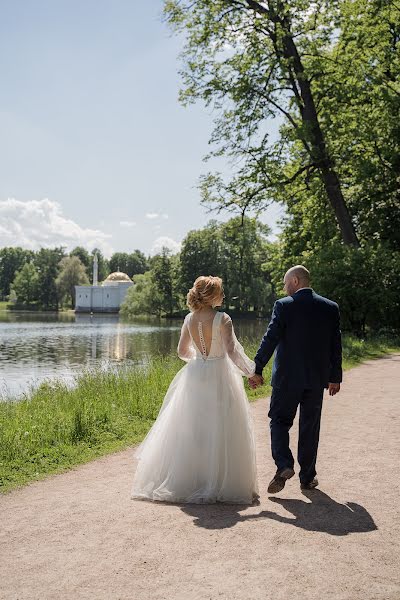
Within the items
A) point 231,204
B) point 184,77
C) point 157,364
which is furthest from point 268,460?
point 184,77

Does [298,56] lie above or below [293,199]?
above

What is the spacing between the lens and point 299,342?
215 inches

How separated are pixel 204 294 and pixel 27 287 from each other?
125199 millimetres

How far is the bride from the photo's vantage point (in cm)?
525

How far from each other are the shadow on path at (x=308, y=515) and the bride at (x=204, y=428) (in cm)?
20

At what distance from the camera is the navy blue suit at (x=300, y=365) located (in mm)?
5426

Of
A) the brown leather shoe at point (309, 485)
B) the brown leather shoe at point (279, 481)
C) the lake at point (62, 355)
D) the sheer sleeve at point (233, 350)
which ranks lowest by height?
the lake at point (62, 355)

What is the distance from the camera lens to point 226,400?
18.0ft

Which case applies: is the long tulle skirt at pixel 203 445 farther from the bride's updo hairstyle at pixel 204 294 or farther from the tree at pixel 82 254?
Result: the tree at pixel 82 254

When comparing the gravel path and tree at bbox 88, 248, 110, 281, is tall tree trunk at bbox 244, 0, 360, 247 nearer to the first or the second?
the gravel path

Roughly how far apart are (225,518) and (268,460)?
193 centimetres

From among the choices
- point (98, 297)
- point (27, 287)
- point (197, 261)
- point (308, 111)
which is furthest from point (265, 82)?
point (27, 287)

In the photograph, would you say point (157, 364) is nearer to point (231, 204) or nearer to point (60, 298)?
point (231, 204)

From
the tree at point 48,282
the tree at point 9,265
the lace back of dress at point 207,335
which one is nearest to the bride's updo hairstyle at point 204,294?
the lace back of dress at point 207,335
